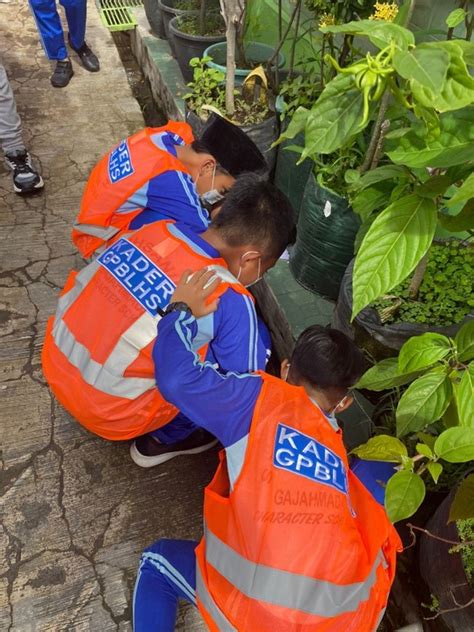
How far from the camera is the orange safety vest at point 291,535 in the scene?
1.22 meters

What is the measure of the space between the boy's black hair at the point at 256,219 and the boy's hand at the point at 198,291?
0.97 ft

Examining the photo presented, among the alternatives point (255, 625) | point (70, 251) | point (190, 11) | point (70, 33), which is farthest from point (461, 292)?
point (70, 33)

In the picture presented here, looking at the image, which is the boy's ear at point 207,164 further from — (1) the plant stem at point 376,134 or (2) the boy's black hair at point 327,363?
(2) the boy's black hair at point 327,363

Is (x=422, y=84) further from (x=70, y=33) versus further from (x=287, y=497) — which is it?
(x=70, y=33)

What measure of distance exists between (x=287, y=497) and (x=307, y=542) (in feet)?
0.36

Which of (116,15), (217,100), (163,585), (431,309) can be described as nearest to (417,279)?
(431,309)

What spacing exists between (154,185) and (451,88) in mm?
1549

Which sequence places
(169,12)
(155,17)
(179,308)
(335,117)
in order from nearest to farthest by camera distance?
(335,117), (179,308), (169,12), (155,17)

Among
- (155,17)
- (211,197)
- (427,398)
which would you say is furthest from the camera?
(155,17)

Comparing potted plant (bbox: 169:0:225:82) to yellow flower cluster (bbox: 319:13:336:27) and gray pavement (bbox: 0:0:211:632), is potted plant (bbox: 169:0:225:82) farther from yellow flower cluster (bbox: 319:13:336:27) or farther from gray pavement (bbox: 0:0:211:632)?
gray pavement (bbox: 0:0:211:632)

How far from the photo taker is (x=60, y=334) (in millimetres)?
1879

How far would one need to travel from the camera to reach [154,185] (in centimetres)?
209

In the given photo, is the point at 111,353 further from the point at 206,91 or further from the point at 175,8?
the point at 175,8

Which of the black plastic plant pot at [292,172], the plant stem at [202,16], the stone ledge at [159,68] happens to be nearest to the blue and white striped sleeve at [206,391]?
the black plastic plant pot at [292,172]
